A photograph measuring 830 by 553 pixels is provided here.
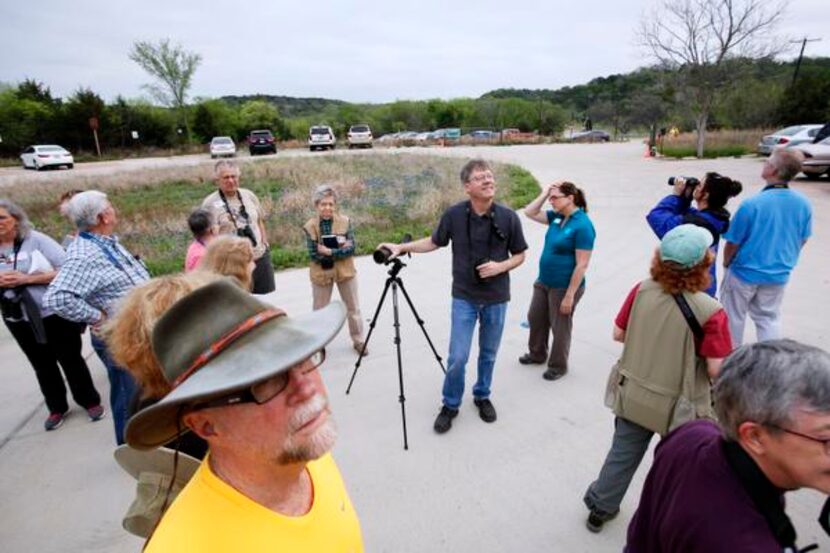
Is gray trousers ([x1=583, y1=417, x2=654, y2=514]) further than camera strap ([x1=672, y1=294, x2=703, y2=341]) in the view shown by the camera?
Yes

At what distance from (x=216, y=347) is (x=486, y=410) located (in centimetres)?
272

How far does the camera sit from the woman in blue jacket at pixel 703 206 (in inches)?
130

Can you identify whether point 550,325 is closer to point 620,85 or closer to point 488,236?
point 488,236

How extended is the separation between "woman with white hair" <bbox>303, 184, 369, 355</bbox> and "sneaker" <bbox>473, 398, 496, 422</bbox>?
1.21m

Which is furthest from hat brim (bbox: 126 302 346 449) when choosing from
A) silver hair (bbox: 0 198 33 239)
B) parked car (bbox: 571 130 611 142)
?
parked car (bbox: 571 130 611 142)

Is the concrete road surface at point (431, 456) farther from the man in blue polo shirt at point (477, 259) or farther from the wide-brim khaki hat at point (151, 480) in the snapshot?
the wide-brim khaki hat at point (151, 480)

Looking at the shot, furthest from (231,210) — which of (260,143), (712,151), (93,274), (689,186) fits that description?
(260,143)

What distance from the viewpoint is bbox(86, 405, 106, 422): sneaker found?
11.7 feet

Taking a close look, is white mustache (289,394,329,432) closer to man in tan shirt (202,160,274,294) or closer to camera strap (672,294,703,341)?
camera strap (672,294,703,341)

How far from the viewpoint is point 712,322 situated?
75.9 inches

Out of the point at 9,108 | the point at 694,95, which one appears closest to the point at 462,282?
the point at 694,95

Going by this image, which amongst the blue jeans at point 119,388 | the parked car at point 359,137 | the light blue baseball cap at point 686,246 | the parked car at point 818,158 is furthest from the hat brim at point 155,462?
the parked car at point 359,137

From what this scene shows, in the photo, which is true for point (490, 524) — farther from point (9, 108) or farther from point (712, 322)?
point (9, 108)

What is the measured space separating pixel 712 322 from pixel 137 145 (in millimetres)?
46018
